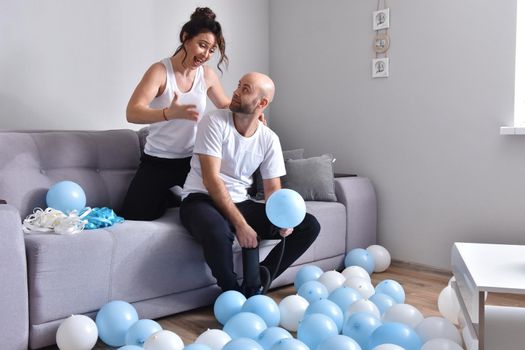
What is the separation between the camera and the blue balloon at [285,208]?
7.06 ft

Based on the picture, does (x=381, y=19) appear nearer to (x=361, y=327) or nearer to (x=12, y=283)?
(x=361, y=327)

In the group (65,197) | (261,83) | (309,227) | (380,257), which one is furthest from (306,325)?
(380,257)

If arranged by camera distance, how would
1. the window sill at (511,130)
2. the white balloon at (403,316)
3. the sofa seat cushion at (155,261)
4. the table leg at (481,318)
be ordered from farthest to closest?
the window sill at (511,130)
the sofa seat cushion at (155,261)
the white balloon at (403,316)
the table leg at (481,318)

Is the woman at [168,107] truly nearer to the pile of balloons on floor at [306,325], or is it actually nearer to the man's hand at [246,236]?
the man's hand at [246,236]

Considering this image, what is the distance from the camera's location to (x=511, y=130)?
9.12ft

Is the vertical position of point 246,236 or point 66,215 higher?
point 66,215

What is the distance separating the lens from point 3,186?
2396 mm

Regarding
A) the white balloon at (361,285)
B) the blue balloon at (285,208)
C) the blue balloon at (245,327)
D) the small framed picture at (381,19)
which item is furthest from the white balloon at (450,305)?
the small framed picture at (381,19)

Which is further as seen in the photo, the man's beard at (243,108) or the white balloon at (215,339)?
the man's beard at (243,108)

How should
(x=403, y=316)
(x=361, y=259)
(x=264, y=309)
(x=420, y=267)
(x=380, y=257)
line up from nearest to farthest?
(x=403, y=316), (x=264, y=309), (x=361, y=259), (x=380, y=257), (x=420, y=267)

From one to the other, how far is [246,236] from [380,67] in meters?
1.60

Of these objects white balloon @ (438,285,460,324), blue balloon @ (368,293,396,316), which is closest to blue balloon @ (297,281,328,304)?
blue balloon @ (368,293,396,316)

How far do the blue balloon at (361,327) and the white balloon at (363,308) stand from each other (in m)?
0.09

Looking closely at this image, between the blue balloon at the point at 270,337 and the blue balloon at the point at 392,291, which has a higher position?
the blue balloon at the point at 270,337
